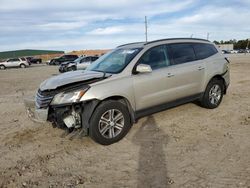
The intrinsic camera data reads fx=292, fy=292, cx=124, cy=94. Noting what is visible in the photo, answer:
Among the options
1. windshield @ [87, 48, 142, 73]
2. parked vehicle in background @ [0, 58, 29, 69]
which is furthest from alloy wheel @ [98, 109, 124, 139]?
parked vehicle in background @ [0, 58, 29, 69]

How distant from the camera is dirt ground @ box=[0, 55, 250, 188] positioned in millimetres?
3963

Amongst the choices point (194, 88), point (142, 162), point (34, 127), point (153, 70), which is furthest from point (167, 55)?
point (34, 127)

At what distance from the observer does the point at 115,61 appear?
6.27 metres

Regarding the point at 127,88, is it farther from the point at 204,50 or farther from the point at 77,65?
the point at 77,65

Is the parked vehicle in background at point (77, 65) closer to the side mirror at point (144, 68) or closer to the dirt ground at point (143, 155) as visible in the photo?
the dirt ground at point (143, 155)

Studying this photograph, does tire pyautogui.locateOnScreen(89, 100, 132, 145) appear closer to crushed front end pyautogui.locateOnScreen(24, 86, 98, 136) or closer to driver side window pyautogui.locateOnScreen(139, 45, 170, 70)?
crushed front end pyautogui.locateOnScreen(24, 86, 98, 136)

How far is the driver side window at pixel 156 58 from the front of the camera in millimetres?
6000

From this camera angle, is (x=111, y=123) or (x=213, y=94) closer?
(x=111, y=123)

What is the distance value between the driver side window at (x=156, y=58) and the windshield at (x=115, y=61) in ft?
0.67

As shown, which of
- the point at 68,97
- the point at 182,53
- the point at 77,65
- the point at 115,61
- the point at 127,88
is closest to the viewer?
the point at 68,97

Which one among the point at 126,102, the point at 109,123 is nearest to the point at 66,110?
the point at 109,123

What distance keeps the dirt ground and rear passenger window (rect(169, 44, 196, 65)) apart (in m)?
1.33

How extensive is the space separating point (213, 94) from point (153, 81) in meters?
2.21

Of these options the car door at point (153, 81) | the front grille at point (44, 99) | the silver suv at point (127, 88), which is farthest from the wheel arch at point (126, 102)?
the front grille at point (44, 99)
